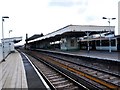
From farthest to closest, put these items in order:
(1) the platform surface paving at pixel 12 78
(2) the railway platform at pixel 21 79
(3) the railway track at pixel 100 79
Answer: (3) the railway track at pixel 100 79, (1) the platform surface paving at pixel 12 78, (2) the railway platform at pixel 21 79

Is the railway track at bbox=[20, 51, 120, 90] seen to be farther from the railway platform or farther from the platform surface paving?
the platform surface paving

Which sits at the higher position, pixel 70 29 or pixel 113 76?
pixel 70 29

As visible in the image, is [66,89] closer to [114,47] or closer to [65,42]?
[114,47]

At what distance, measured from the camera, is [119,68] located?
16.1m

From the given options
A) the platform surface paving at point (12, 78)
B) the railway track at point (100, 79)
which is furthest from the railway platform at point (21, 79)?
the railway track at point (100, 79)

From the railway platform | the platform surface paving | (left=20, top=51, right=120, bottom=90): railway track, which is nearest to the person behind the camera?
the railway platform

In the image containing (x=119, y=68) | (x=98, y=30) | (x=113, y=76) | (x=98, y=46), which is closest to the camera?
(x=113, y=76)

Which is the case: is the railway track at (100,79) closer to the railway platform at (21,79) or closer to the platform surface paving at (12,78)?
the railway platform at (21,79)

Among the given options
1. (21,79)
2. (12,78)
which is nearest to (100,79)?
(21,79)

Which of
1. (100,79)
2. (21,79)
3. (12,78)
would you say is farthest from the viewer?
(12,78)

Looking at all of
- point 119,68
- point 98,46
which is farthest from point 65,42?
point 119,68

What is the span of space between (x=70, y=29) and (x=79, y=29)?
1827 millimetres

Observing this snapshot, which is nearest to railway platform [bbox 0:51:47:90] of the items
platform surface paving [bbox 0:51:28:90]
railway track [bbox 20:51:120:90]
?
platform surface paving [bbox 0:51:28:90]

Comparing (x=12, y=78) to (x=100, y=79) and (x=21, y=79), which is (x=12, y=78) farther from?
(x=100, y=79)
